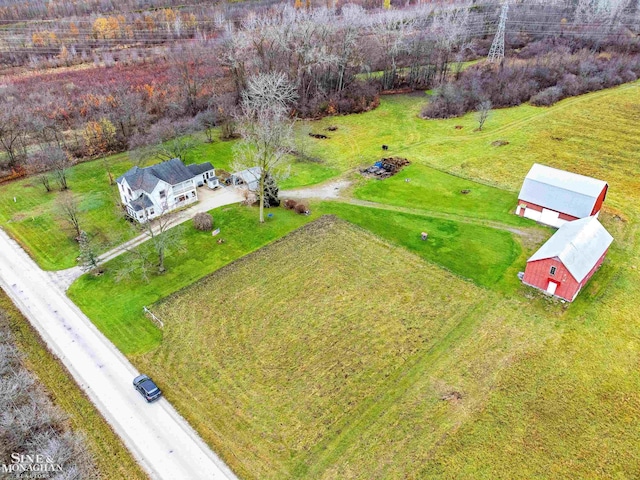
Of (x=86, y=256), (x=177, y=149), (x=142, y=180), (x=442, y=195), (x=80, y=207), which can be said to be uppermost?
(x=142, y=180)

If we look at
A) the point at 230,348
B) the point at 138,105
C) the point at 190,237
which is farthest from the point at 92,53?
the point at 230,348

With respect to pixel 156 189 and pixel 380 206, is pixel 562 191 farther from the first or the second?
pixel 156 189

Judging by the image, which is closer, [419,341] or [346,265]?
[419,341]

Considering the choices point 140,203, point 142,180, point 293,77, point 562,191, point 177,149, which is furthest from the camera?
point 293,77

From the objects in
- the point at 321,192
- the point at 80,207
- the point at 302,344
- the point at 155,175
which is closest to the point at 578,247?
the point at 302,344

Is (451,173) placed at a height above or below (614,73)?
below

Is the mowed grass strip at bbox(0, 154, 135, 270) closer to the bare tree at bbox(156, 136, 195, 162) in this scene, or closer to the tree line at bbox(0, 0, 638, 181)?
the tree line at bbox(0, 0, 638, 181)

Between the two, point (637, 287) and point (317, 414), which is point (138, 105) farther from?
point (637, 287)
